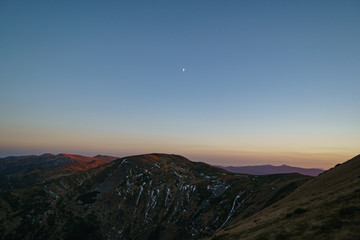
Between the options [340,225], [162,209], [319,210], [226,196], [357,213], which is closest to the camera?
[340,225]

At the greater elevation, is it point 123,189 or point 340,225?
point 340,225

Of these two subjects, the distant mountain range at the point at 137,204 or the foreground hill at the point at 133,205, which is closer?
the distant mountain range at the point at 137,204

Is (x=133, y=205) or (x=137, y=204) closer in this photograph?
(x=133, y=205)

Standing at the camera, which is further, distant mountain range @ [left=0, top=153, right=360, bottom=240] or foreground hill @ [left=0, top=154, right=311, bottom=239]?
foreground hill @ [left=0, top=154, right=311, bottom=239]

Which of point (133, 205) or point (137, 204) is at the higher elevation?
point (137, 204)

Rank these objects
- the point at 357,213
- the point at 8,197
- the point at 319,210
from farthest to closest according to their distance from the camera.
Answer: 1. the point at 8,197
2. the point at 319,210
3. the point at 357,213

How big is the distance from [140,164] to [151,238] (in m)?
84.4

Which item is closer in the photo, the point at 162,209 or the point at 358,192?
the point at 358,192

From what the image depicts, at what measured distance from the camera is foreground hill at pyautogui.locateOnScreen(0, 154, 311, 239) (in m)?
90.4

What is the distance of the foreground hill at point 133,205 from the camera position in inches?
3558

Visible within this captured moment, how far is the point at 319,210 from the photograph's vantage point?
20.4 metres

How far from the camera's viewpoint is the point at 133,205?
12294 centimetres

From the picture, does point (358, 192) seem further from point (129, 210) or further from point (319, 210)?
point (129, 210)

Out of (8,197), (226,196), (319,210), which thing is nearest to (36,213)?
(8,197)
